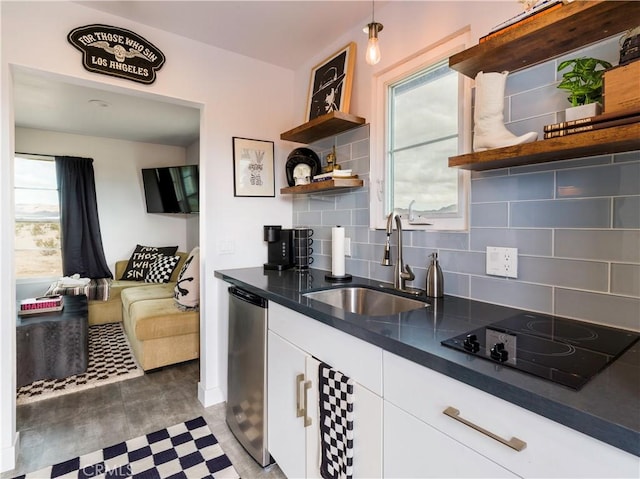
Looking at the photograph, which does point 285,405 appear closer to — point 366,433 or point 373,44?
point 366,433

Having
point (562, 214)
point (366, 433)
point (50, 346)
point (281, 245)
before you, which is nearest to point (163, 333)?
point (50, 346)

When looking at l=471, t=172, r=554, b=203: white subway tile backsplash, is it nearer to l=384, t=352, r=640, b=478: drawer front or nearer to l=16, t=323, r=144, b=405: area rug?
l=384, t=352, r=640, b=478: drawer front

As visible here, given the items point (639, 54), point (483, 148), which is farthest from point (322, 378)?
point (639, 54)

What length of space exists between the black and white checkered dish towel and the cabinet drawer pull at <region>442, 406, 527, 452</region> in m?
0.39

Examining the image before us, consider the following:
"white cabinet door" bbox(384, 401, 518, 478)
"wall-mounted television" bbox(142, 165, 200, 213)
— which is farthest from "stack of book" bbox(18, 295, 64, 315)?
"white cabinet door" bbox(384, 401, 518, 478)

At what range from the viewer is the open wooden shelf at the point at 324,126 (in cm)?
192

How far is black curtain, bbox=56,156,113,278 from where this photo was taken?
4.45m

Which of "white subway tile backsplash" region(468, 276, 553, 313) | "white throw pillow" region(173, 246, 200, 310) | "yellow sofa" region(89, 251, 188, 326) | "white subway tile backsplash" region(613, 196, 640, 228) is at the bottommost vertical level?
"yellow sofa" region(89, 251, 188, 326)

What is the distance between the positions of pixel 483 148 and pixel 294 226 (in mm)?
1657

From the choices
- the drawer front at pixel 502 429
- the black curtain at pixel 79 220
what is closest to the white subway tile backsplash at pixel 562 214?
the drawer front at pixel 502 429

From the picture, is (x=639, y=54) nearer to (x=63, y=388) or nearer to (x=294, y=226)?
(x=294, y=226)

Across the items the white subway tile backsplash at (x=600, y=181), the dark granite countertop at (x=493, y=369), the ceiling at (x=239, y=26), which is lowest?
the dark granite countertop at (x=493, y=369)

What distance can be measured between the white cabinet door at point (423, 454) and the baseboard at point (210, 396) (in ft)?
5.42

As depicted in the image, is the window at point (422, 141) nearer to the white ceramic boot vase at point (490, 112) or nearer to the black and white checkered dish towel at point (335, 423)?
the white ceramic boot vase at point (490, 112)
